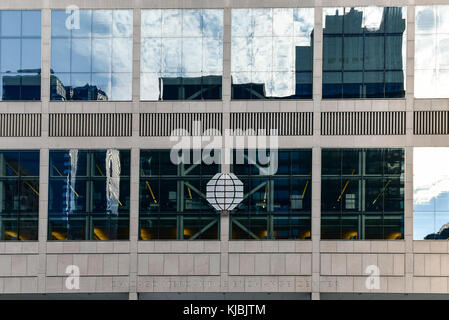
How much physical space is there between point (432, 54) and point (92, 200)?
63.4 feet

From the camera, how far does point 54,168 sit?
27875 mm

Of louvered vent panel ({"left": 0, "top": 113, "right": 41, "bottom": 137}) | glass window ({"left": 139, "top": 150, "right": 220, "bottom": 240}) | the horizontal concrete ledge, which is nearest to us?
the horizontal concrete ledge

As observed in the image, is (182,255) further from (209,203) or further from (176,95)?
(176,95)

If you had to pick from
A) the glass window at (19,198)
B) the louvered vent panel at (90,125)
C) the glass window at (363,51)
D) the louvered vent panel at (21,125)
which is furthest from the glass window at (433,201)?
the louvered vent panel at (21,125)

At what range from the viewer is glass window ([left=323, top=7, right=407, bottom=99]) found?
1087 inches

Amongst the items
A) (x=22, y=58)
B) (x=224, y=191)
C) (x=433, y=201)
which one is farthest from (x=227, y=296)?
(x=22, y=58)

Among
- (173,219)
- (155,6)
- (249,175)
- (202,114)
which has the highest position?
(155,6)

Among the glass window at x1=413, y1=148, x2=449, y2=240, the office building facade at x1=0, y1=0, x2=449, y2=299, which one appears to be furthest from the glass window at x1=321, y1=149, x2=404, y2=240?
the glass window at x1=413, y1=148, x2=449, y2=240

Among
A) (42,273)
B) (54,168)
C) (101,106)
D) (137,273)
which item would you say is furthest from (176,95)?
(42,273)

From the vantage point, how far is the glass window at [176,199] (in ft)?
90.5

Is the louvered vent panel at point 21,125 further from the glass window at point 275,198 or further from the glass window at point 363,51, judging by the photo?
the glass window at point 363,51

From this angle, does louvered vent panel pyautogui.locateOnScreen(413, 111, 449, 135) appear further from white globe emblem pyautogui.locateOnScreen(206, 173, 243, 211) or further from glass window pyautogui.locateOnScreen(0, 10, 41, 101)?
glass window pyautogui.locateOnScreen(0, 10, 41, 101)

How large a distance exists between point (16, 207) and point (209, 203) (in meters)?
10.2

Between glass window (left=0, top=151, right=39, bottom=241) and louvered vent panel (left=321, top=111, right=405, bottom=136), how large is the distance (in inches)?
610
